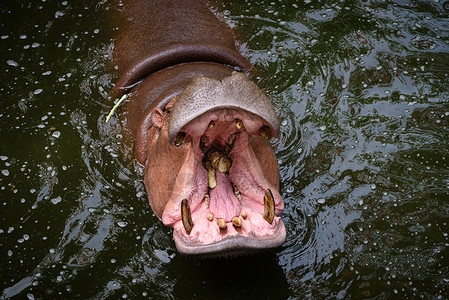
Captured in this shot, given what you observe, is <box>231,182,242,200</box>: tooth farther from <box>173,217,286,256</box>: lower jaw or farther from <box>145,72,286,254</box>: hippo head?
<box>173,217,286,256</box>: lower jaw

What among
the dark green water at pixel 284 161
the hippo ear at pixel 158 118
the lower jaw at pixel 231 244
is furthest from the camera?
the hippo ear at pixel 158 118

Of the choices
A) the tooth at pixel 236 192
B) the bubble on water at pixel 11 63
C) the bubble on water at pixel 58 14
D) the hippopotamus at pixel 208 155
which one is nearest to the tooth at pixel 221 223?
the hippopotamus at pixel 208 155

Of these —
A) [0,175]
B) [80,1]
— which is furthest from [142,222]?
[80,1]

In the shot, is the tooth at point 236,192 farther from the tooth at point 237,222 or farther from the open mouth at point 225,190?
the tooth at point 237,222

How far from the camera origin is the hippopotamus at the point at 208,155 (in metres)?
3.10

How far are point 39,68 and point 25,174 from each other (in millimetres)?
1482

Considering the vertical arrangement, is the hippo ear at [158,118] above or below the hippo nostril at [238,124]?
below

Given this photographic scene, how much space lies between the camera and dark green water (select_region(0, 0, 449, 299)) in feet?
12.5

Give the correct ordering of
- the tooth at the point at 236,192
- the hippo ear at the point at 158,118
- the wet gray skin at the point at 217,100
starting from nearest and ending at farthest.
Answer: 1. the wet gray skin at the point at 217,100
2. the tooth at the point at 236,192
3. the hippo ear at the point at 158,118

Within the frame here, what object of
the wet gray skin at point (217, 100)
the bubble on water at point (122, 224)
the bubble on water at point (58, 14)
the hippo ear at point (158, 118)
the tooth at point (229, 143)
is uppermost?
the wet gray skin at point (217, 100)

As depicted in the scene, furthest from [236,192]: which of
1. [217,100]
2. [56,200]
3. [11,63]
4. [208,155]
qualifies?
[11,63]

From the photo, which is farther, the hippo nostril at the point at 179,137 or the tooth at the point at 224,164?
the tooth at the point at 224,164

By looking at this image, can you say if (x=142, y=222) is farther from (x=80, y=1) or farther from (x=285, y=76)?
(x=80, y=1)

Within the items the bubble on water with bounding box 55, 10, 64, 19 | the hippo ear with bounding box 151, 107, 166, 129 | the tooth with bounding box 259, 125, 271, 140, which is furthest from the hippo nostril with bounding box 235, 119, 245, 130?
the bubble on water with bounding box 55, 10, 64, 19
